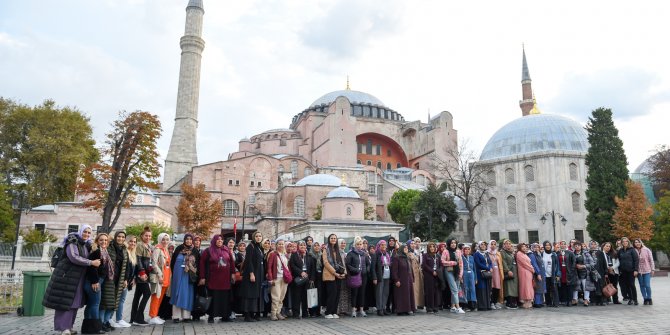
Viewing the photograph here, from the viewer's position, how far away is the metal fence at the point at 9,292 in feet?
29.5

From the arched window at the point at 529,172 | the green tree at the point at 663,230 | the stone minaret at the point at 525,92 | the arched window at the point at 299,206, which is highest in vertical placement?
the stone minaret at the point at 525,92

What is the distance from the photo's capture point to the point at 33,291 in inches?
328

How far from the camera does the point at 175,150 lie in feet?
144

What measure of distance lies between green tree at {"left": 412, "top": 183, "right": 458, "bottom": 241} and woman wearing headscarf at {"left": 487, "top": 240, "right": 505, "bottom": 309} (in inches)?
847

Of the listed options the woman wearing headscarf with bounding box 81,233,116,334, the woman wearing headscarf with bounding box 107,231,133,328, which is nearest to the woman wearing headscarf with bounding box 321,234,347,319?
the woman wearing headscarf with bounding box 107,231,133,328

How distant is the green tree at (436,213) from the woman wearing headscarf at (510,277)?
70.3ft

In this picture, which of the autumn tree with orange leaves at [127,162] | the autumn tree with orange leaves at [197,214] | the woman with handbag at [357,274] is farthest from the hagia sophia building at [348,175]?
the woman with handbag at [357,274]

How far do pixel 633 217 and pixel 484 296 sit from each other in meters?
21.4

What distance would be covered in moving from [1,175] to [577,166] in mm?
37581

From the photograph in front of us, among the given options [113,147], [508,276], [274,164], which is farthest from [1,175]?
[508,276]

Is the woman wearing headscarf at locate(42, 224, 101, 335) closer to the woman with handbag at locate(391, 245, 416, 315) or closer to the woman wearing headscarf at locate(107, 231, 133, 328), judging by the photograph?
the woman wearing headscarf at locate(107, 231, 133, 328)

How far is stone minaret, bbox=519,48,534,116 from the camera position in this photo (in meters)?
49.2

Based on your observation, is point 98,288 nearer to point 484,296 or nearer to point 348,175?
point 484,296

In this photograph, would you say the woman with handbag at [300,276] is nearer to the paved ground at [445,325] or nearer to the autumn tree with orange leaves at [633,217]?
the paved ground at [445,325]
